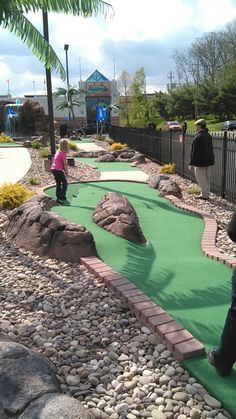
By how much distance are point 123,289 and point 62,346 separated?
1.03 m

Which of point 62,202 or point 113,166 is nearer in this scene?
point 62,202

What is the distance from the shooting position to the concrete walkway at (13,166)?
1298 centimetres

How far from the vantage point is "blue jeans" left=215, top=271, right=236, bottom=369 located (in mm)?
2803

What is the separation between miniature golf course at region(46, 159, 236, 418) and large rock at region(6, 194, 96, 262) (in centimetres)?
33

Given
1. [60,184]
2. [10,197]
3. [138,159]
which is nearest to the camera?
[10,197]

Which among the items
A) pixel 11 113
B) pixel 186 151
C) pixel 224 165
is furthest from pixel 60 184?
pixel 11 113

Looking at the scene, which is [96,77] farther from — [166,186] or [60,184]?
[60,184]

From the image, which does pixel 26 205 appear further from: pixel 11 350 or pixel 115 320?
pixel 11 350

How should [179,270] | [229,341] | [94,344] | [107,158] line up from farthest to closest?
1. [107,158]
2. [179,270]
3. [94,344]
4. [229,341]

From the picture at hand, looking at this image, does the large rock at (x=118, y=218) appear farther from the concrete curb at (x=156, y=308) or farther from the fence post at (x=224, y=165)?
the fence post at (x=224, y=165)

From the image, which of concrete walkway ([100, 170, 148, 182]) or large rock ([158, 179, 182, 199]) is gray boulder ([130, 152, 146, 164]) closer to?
concrete walkway ([100, 170, 148, 182])

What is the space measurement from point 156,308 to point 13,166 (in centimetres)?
1313

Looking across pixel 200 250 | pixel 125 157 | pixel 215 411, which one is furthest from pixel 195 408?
pixel 125 157

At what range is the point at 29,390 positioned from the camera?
2346 mm
